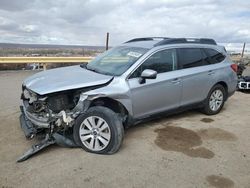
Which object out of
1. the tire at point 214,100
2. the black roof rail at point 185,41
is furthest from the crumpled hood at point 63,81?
the tire at point 214,100

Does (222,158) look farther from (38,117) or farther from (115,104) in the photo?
(38,117)

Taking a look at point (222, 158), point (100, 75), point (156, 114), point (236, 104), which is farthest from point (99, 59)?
point (236, 104)

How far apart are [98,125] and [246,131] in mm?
2973

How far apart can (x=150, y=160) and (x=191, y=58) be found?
2.65 m

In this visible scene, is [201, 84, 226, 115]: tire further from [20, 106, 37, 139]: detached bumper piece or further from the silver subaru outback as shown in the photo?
[20, 106, 37, 139]: detached bumper piece

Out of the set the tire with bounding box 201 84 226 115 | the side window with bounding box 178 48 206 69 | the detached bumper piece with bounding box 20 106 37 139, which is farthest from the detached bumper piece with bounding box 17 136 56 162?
the tire with bounding box 201 84 226 115

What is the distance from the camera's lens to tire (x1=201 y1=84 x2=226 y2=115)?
6.36 m

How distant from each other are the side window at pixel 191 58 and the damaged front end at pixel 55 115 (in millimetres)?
2247

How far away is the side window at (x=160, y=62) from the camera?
504cm

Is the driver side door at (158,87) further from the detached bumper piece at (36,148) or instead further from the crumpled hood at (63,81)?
the detached bumper piece at (36,148)

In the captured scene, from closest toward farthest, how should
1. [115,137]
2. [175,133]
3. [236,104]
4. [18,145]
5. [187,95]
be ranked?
[115,137], [18,145], [175,133], [187,95], [236,104]

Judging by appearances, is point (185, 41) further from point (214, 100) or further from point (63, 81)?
point (63, 81)

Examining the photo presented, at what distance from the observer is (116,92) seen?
464cm

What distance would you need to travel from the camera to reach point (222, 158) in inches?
168
